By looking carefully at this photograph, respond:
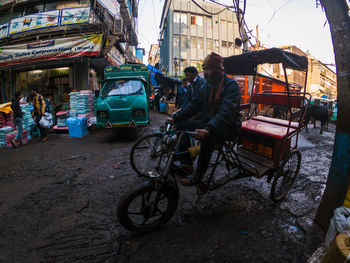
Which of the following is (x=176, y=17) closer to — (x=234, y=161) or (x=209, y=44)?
(x=209, y=44)

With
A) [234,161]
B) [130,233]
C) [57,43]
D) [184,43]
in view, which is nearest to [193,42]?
[184,43]

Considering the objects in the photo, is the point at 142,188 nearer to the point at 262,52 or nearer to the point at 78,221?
the point at 78,221

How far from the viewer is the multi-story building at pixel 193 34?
27578 mm

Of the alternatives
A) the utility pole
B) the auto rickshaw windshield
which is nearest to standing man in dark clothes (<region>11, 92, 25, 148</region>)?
the auto rickshaw windshield

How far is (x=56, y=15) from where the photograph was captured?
11000mm

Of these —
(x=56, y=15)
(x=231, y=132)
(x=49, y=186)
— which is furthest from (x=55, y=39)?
(x=231, y=132)

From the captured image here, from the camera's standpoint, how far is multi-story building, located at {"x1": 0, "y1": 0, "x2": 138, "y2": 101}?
10047 millimetres

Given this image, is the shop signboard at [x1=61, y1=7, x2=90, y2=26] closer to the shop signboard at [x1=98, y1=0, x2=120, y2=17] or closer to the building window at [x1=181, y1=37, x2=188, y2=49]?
the shop signboard at [x1=98, y1=0, x2=120, y2=17]

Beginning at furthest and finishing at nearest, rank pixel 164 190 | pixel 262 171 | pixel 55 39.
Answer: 1. pixel 55 39
2. pixel 262 171
3. pixel 164 190

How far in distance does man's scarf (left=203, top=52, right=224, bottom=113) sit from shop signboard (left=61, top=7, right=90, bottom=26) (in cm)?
1101

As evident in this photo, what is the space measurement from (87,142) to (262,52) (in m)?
6.04

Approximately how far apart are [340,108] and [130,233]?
2.88m

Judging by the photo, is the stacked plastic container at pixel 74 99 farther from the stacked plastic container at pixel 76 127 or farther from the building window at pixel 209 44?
the building window at pixel 209 44

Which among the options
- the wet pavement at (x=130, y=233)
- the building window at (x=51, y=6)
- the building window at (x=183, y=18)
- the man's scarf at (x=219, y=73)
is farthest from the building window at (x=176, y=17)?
the man's scarf at (x=219, y=73)
